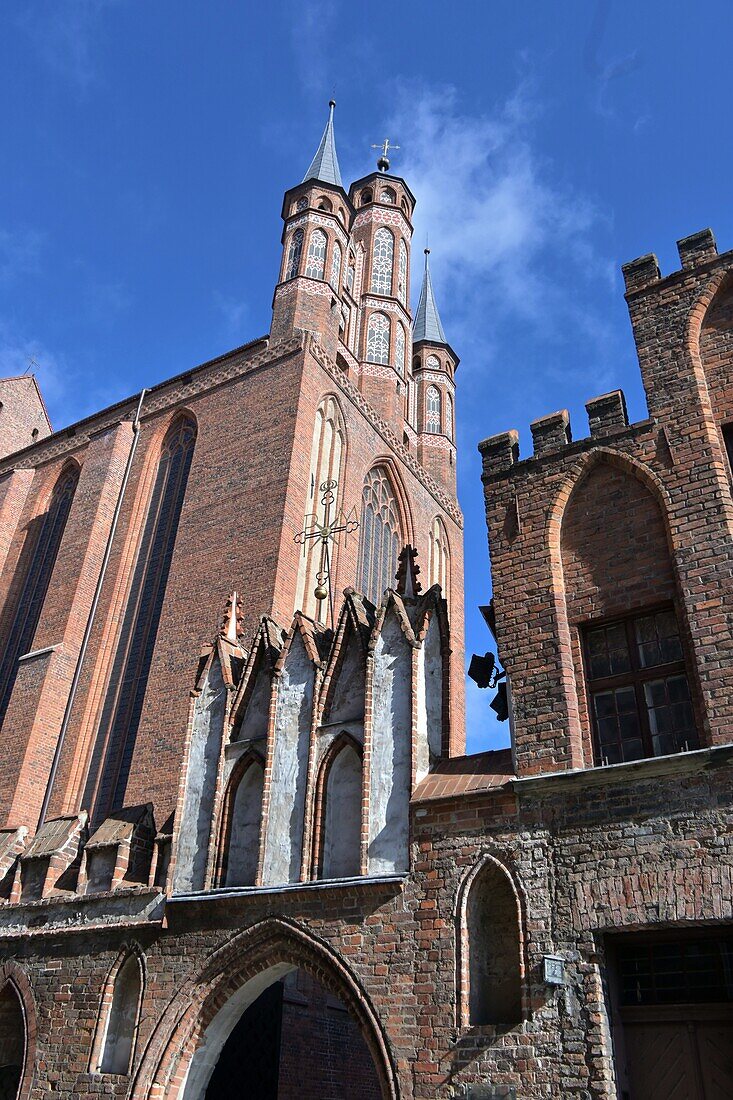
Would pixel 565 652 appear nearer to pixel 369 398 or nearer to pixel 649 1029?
pixel 649 1029

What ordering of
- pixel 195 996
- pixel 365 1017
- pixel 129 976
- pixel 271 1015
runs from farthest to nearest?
pixel 271 1015, pixel 129 976, pixel 195 996, pixel 365 1017

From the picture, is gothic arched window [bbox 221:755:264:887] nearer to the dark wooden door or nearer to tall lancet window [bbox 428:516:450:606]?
the dark wooden door

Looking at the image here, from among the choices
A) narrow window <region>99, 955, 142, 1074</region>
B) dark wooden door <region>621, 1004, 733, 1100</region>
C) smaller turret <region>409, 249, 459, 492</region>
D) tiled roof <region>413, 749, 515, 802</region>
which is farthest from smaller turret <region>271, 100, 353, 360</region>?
dark wooden door <region>621, 1004, 733, 1100</region>

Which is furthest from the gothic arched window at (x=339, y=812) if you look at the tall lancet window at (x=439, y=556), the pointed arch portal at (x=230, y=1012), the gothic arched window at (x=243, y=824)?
the tall lancet window at (x=439, y=556)

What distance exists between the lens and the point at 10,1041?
10.9m

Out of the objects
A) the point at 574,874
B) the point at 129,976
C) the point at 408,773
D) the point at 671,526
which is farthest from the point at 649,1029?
the point at 129,976

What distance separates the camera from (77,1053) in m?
9.78

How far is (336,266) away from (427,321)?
8594mm

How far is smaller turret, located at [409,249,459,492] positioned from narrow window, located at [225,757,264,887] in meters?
17.1

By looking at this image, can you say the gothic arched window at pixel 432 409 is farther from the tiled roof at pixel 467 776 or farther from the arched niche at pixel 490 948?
the arched niche at pixel 490 948

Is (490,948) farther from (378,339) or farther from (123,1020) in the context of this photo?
(378,339)

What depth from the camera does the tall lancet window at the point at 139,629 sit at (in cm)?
1697

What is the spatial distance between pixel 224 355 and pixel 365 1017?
16.4m

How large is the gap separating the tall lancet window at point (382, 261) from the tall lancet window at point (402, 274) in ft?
0.84
